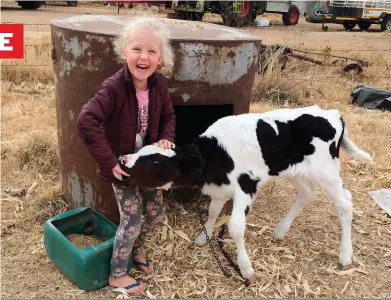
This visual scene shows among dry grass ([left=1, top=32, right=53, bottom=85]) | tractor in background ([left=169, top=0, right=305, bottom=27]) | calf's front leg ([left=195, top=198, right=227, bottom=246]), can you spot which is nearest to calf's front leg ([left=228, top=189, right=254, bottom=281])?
calf's front leg ([left=195, top=198, right=227, bottom=246])

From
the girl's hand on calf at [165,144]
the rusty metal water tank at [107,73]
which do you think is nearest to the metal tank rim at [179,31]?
the rusty metal water tank at [107,73]

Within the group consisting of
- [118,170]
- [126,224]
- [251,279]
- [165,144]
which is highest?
[165,144]

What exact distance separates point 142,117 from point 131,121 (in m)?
0.11

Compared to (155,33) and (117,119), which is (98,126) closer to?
(117,119)

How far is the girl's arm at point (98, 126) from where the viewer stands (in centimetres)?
256

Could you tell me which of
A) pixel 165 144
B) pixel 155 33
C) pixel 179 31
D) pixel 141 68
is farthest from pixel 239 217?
pixel 179 31

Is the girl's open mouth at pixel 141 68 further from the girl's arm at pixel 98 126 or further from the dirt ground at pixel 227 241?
the dirt ground at pixel 227 241

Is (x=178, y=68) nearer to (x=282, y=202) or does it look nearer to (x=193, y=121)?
(x=193, y=121)

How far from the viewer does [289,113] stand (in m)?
3.19

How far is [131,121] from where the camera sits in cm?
280

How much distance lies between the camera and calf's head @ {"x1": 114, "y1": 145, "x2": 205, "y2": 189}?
2.72m

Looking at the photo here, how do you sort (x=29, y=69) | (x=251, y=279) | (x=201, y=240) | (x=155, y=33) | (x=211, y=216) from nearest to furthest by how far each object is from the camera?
(x=155, y=33) < (x=251, y=279) < (x=211, y=216) < (x=201, y=240) < (x=29, y=69)

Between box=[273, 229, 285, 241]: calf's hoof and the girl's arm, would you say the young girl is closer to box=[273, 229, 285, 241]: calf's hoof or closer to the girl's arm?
the girl's arm

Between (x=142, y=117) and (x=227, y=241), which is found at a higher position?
(x=142, y=117)
